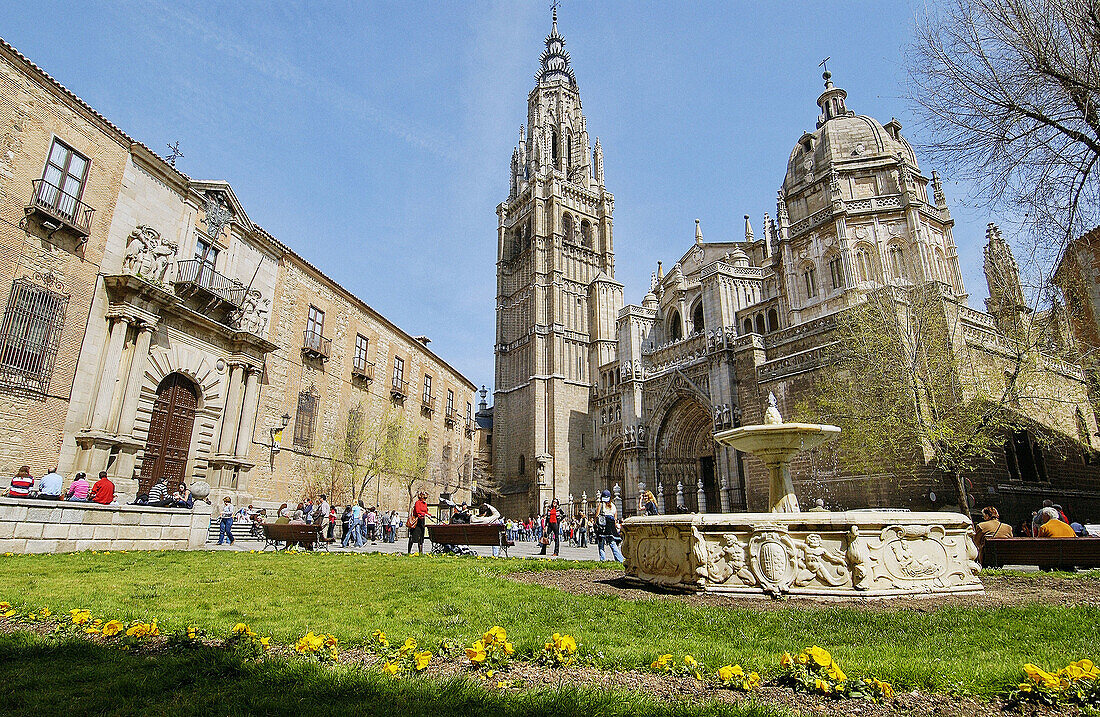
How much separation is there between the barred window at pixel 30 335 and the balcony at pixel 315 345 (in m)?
8.68

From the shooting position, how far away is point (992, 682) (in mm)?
3420

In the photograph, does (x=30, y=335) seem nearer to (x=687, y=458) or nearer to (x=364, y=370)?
(x=364, y=370)

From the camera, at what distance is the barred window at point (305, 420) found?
21.5 metres

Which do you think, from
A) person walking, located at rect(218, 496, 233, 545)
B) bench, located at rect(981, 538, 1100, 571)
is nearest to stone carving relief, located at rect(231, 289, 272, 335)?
person walking, located at rect(218, 496, 233, 545)

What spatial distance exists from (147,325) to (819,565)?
57.0 feet

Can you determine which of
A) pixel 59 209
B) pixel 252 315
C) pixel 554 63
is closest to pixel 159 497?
pixel 252 315

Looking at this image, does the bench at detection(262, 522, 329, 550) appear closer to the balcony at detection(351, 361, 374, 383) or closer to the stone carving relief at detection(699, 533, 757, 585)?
the stone carving relief at detection(699, 533, 757, 585)

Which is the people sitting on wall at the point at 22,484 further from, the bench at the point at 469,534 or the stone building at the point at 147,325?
→ the bench at the point at 469,534

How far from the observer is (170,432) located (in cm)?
1688

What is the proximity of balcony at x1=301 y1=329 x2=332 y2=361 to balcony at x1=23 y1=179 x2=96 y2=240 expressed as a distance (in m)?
8.34

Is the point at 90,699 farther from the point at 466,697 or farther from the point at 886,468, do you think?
the point at 886,468

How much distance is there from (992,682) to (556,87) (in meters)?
60.9

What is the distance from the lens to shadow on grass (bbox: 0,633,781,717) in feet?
9.70

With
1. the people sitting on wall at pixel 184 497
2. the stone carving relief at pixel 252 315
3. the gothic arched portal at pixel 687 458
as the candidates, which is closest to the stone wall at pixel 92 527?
the people sitting on wall at pixel 184 497
